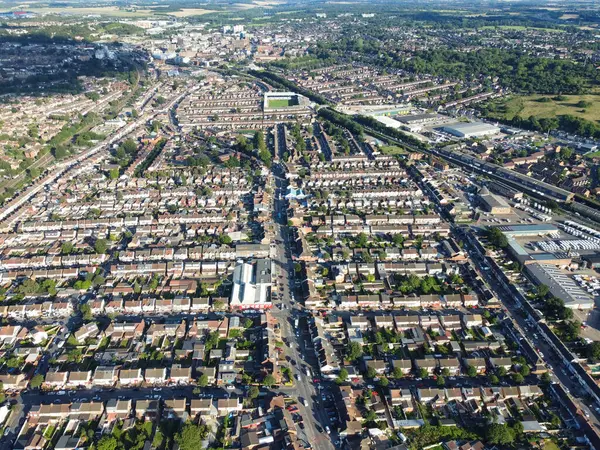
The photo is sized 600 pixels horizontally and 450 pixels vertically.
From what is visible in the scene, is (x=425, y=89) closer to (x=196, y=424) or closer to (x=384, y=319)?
(x=384, y=319)

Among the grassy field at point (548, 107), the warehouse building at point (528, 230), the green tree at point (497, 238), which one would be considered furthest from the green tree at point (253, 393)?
the grassy field at point (548, 107)

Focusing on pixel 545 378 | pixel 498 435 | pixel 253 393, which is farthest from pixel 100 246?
pixel 545 378

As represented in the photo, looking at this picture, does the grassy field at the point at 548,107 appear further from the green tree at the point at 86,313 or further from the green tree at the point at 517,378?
the green tree at the point at 86,313

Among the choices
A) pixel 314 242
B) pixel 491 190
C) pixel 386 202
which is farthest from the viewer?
pixel 491 190

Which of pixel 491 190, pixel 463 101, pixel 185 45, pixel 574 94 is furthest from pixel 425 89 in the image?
pixel 185 45

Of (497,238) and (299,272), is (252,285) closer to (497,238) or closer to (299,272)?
(299,272)

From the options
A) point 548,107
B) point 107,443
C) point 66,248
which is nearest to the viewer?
point 107,443
